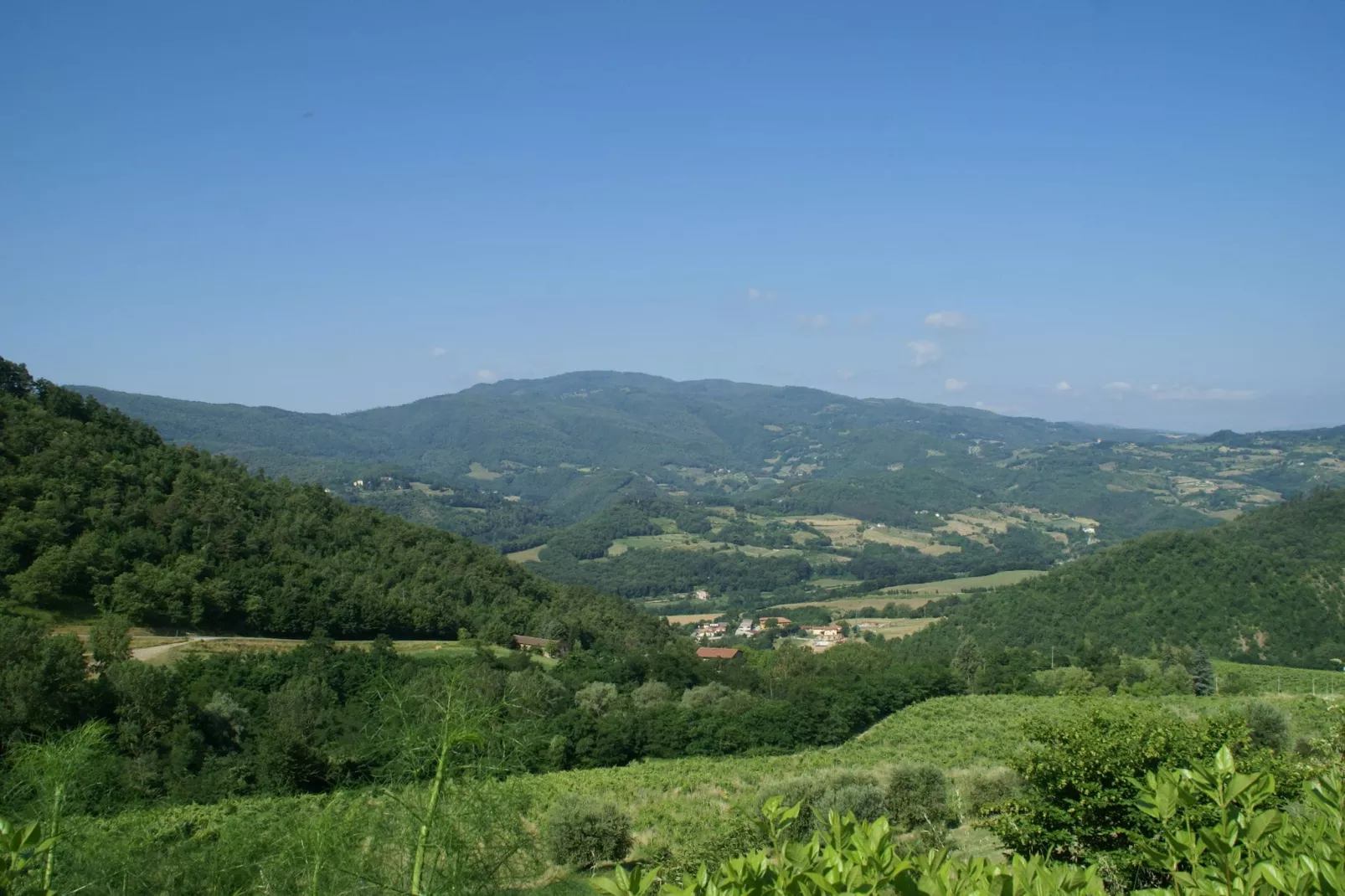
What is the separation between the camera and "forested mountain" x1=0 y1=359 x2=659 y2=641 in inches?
1196

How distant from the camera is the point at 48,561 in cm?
2877

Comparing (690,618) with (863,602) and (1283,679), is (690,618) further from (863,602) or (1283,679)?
(1283,679)

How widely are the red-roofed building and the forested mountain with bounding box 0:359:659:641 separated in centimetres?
374

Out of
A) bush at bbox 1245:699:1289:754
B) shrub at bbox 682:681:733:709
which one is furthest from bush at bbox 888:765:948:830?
shrub at bbox 682:681:733:709

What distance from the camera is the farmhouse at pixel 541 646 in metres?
42.9

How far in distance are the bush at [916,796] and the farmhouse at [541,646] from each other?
85.7 feet

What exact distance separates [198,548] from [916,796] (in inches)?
1173

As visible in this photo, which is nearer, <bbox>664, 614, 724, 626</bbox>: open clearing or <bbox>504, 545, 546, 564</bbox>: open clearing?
<bbox>664, 614, 724, 626</bbox>: open clearing

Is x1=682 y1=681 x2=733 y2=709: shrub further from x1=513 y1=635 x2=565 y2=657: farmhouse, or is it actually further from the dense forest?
x1=513 y1=635 x2=565 y2=657: farmhouse

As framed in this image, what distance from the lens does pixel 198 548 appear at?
35.1 metres

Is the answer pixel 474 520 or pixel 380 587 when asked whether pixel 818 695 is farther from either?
pixel 474 520

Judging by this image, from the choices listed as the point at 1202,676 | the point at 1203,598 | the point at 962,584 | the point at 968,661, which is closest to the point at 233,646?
the point at 968,661

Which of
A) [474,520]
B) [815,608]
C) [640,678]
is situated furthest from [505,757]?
[474,520]

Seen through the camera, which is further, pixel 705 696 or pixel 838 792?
pixel 705 696
